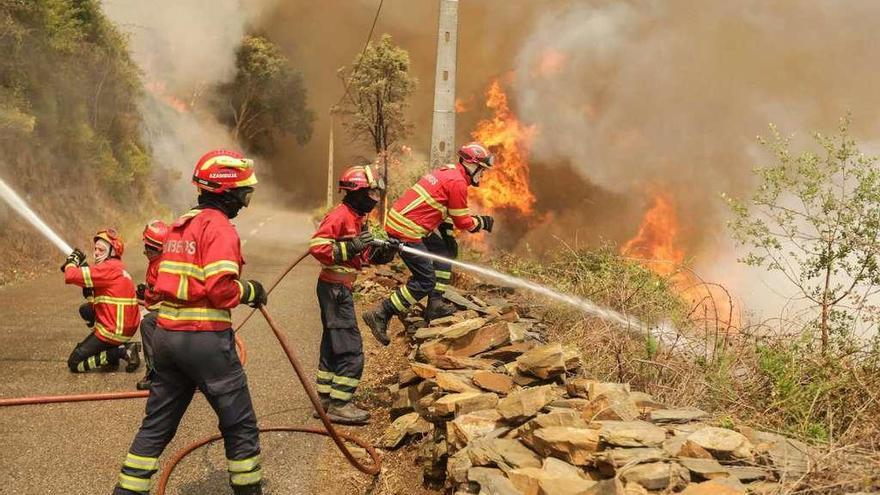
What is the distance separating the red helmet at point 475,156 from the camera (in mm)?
6605

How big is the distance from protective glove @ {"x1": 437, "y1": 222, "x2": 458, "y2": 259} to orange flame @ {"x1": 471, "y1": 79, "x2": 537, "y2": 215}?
14.9 meters

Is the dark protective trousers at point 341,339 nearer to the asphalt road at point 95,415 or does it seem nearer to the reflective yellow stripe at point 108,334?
the asphalt road at point 95,415

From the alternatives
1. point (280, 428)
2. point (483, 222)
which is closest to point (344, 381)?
point (280, 428)

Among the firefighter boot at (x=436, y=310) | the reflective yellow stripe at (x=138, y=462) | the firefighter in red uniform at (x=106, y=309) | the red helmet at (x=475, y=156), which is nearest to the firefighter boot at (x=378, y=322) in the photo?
the firefighter boot at (x=436, y=310)

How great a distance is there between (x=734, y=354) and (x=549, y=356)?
148 cm

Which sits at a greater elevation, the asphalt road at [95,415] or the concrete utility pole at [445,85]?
the concrete utility pole at [445,85]

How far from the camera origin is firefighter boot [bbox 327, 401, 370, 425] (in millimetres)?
5328

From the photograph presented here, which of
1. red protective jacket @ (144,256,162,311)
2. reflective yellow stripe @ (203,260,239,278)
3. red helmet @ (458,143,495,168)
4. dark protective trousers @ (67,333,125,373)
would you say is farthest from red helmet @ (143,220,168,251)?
Answer: red helmet @ (458,143,495,168)

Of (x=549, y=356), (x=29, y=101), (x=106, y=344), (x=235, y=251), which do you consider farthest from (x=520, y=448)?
(x=29, y=101)

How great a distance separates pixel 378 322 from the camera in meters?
6.49

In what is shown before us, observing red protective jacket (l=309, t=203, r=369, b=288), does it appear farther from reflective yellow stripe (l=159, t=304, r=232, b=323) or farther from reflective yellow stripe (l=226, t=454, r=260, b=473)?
reflective yellow stripe (l=226, t=454, r=260, b=473)

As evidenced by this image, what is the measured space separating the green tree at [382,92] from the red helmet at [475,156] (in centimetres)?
1661

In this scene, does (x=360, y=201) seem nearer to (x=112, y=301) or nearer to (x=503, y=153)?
(x=112, y=301)

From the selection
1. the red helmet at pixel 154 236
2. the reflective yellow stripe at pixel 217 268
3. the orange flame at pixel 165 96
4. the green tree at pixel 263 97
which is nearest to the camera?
the reflective yellow stripe at pixel 217 268
